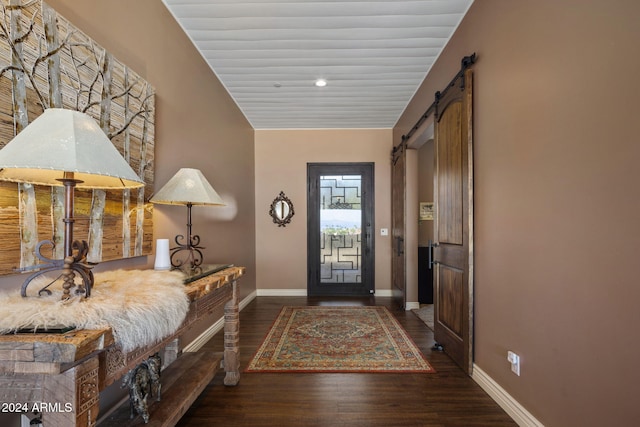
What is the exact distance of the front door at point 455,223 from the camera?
7.69 feet

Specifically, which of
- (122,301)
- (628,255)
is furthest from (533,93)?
(122,301)

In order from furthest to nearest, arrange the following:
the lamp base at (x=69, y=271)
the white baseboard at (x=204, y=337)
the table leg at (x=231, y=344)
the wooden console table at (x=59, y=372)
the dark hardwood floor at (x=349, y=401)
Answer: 1. the white baseboard at (x=204, y=337)
2. the table leg at (x=231, y=344)
3. the dark hardwood floor at (x=349, y=401)
4. the lamp base at (x=69, y=271)
5. the wooden console table at (x=59, y=372)

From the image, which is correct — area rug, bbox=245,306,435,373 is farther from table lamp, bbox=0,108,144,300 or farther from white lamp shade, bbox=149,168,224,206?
table lamp, bbox=0,108,144,300

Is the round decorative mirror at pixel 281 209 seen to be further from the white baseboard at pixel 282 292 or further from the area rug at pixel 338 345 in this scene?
the area rug at pixel 338 345

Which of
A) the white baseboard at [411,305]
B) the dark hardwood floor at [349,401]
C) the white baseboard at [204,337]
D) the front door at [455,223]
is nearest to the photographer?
the dark hardwood floor at [349,401]

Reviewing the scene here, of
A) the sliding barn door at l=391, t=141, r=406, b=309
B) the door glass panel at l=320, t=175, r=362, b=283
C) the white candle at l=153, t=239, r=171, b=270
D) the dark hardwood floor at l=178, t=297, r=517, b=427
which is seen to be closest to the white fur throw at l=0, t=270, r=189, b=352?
the white candle at l=153, t=239, r=171, b=270

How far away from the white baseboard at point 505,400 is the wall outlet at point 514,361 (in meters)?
0.19

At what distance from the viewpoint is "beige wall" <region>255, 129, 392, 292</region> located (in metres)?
5.29

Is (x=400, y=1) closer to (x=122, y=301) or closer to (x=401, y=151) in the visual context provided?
(x=401, y=151)

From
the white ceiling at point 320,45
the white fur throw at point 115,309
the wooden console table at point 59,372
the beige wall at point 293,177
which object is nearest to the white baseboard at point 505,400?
the white fur throw at point 115,309

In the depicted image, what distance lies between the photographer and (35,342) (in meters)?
0.83

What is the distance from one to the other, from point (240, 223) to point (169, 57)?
2379 mm

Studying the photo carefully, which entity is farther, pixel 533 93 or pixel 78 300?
pixel 533 93

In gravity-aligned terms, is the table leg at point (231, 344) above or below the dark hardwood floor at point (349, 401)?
above
